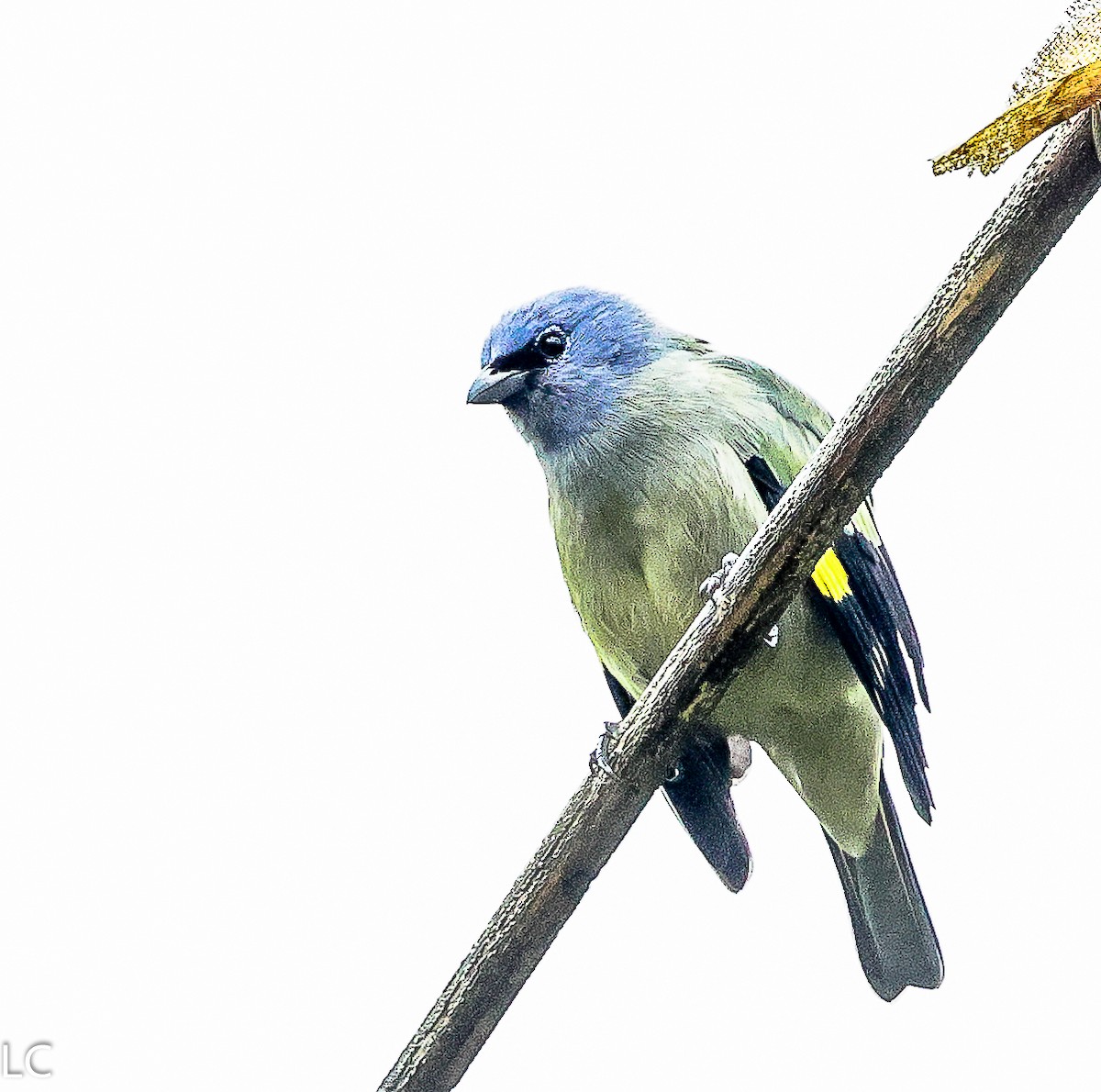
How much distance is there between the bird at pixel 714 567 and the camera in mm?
1512

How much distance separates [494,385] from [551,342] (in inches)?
3.7

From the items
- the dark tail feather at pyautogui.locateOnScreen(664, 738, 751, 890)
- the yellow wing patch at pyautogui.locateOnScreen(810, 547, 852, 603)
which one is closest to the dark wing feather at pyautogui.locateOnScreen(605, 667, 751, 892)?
the dark tail feather at pyautogui.locateOnScreen(664, 738, 751, 890)

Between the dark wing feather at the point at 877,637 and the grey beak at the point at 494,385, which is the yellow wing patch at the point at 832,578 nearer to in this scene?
the dark wing feather at the point at 877,637

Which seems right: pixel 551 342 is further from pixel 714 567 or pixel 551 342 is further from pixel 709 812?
pixel 709 812

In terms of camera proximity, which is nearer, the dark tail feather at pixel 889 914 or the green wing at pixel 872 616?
the green wing at pixel 872 616

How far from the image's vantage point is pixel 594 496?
5.05 ft

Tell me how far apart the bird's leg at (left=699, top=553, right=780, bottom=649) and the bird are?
0.05ft

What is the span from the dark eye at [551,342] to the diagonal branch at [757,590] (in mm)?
522

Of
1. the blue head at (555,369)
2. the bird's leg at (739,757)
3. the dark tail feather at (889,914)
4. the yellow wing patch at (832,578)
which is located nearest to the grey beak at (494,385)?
the blue head at (555,369)

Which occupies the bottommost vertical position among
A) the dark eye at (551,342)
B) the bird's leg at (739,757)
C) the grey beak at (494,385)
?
the bird's leg at (739,757)

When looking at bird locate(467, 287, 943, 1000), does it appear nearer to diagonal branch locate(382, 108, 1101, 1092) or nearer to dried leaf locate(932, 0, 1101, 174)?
diagonal branch locate(382, 108, 1101, 1092)

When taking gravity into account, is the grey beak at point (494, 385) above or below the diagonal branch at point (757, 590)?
above

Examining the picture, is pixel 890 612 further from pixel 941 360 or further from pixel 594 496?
pixel 941 360

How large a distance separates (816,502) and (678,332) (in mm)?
709
